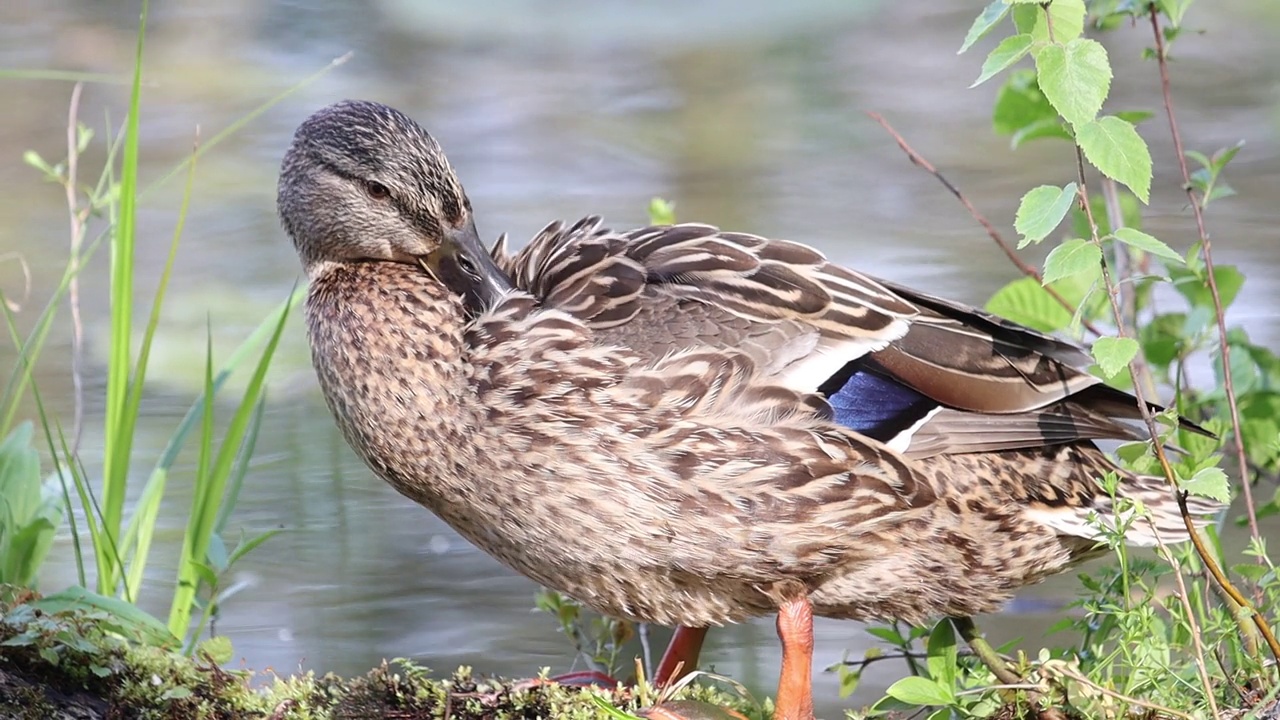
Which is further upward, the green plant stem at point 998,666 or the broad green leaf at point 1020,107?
the broad green leaf at point 1020,107

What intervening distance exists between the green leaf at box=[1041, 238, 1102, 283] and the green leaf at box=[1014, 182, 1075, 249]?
0.05 m

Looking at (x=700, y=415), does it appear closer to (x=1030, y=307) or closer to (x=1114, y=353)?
(x=1114, y=353)

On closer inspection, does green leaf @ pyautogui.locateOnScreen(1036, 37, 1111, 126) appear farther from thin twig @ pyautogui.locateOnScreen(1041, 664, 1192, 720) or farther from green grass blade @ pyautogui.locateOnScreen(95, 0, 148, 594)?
green grass blade @ pyautogui.locateOnScreen(95, 0, 148, 594)

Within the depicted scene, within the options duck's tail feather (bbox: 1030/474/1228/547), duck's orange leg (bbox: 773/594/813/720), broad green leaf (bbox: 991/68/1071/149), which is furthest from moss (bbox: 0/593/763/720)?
broad green leaf (bbox: 991/68/1071/149)

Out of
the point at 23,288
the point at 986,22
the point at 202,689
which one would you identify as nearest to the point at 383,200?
the point at 202,689

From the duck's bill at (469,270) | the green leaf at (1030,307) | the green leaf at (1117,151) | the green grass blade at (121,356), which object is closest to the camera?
the green leaf at (1117,151)

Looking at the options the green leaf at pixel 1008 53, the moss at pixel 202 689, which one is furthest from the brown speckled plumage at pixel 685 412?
the green leaf at pixel 1008 53

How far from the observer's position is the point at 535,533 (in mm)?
3182

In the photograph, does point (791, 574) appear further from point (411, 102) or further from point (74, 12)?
point (74, 12)

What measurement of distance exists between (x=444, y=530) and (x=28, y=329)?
2.24m

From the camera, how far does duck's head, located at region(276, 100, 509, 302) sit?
3484mm

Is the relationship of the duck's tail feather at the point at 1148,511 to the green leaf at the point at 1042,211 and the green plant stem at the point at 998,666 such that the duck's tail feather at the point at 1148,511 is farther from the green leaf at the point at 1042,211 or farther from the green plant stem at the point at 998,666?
the green leaf at the point at 1042,211

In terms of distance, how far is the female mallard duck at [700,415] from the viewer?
124 inches

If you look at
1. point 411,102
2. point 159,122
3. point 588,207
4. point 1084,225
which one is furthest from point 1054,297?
point 159,122
